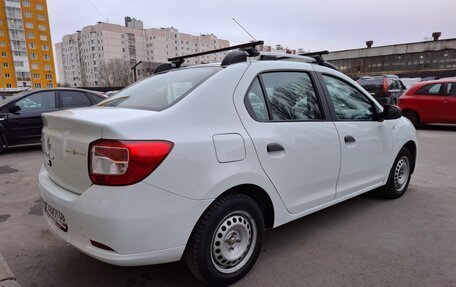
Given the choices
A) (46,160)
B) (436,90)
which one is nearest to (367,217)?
(46,160)

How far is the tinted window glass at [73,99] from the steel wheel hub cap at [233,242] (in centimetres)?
686

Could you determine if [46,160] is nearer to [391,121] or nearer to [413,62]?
[391,121]

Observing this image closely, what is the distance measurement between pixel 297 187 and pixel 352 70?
34601 mm

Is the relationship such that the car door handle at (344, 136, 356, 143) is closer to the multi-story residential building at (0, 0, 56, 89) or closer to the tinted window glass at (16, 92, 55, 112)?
the tinted window glass at (16, 92, 55, 112)

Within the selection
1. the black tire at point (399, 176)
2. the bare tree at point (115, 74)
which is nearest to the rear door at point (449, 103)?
the black tire at point (399, 176)

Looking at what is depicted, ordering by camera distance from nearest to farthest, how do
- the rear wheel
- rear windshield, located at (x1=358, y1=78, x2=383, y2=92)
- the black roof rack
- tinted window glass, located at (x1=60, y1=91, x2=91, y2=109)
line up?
the black roof rack
tinted window glass, located at (x1=60, y1=91, x2=91, y2=109)
the rear wheel
rear windshield, located at (x1=358, y1=78, x2=383, y2=92)

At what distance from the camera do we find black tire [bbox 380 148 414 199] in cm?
414

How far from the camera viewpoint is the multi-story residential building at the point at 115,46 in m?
89.4

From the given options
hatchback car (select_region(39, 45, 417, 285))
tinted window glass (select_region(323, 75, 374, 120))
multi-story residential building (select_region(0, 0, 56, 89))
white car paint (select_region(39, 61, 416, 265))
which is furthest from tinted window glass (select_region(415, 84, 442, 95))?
multi-story residential building (select_region(0, 0, 56, 89))

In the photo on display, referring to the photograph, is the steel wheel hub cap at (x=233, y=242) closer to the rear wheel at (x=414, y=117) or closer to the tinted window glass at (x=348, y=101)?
the tinted window glass at (x=348, y=101)

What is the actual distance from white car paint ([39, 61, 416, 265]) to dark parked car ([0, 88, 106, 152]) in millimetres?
5869

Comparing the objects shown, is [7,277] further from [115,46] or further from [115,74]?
[115,46]

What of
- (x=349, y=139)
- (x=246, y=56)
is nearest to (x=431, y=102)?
(x=349, y=139)

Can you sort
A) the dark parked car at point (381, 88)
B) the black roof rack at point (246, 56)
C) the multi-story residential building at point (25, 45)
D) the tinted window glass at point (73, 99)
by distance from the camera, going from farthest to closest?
the multi-story residential building at point (25, 45), the dark parked car at point (381, 88), the tinted window glass at point (73, 99), the black roof rack at point (246, 56)
